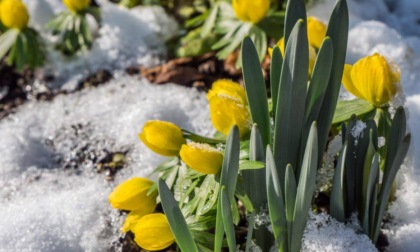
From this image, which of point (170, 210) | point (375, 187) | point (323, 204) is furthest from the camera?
point (323, 204)

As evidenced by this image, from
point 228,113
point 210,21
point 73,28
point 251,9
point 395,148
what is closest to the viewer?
point 395,148

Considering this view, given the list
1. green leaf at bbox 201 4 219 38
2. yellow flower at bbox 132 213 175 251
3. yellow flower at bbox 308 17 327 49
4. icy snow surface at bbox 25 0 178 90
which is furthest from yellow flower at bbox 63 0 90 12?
yellow flower at bbox 132 213 175 251

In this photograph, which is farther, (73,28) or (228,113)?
(73,28)

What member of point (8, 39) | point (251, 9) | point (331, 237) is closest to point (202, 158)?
point (331, 237)

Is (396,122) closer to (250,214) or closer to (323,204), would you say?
(250,214)

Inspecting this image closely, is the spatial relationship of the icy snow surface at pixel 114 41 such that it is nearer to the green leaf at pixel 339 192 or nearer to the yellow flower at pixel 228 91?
the yellow flower at pixel 228 91

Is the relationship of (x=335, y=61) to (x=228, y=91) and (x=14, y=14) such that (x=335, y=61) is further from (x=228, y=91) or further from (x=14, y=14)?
(x=14, y=14)

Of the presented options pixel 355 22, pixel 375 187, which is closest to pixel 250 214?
pixel 375 187
